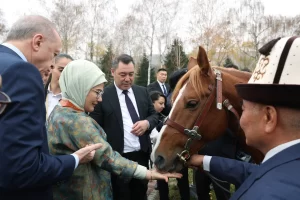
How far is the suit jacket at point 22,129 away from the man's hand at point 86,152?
286 millimetres

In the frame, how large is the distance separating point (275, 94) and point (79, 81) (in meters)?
1.60

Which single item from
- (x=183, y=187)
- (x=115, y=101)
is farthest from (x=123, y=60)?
(x=183, y=187)

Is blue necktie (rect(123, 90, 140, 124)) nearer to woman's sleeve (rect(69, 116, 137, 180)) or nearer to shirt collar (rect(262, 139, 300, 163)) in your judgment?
woman's sleeve (rect(69, 116, 137, 180))

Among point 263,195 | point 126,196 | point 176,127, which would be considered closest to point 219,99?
point 176,127

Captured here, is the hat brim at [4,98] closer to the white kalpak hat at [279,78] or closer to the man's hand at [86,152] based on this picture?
the man's hand at [86,152]

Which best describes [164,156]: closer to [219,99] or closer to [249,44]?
[219,99]

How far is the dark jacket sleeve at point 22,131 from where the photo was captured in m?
1.41

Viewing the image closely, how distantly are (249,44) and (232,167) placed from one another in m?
37.2

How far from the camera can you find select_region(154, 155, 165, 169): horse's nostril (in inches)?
93.7

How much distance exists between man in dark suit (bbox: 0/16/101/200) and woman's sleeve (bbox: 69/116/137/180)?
29 centimetres

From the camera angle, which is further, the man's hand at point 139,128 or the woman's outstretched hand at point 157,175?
the man's hand at point 139,128

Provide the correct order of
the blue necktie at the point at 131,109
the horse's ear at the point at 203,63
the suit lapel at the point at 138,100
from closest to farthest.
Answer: the horse's ear at the point at 203,63 < the blue necktie at the point at 131,109 < the suit lapel at the point at 138,100

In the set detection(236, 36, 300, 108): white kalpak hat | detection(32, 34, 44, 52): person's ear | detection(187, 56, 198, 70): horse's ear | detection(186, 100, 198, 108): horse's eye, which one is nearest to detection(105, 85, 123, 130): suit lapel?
detection(187, 56, 198, 70): horse's ear

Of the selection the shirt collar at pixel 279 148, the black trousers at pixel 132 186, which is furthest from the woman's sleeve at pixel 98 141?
the black trousers at pixel 132 186
